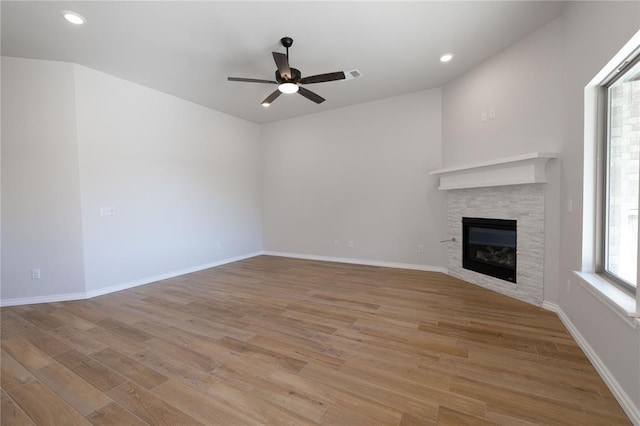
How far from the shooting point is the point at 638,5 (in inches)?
57.9

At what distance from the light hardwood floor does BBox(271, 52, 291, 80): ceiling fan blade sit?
262 cm

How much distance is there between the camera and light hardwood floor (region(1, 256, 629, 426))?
1.51 m

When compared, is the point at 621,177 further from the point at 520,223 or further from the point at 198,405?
the point at 198,405

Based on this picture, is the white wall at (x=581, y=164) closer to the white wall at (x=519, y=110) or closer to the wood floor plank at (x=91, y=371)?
the white wall at (x=519, y=110)

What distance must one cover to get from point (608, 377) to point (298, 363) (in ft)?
6.69

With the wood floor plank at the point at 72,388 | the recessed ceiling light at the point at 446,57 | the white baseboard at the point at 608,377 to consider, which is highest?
the recessed ceiling light at the point at 446,57

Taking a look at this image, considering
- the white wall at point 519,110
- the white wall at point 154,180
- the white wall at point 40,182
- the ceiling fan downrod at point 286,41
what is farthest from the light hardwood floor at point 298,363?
the ceiling fan downrod at point 286,41

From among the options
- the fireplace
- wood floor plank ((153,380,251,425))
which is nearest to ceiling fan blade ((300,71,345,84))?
the fireplace

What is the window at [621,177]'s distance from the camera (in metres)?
1.74

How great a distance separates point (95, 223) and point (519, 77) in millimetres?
5767

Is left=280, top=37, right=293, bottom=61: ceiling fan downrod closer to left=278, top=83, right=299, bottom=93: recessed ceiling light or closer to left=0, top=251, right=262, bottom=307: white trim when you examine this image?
left=278, top=83, right=299, bottom=93: recessed ceiling light

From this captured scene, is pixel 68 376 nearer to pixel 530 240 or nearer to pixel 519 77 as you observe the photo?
pixel 530 240

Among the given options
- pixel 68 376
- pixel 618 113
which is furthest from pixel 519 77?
pixel 68 376

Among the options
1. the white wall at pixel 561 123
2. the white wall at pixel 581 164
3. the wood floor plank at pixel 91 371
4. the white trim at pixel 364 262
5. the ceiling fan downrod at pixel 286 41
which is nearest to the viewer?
the white wall at pixel 581 164
